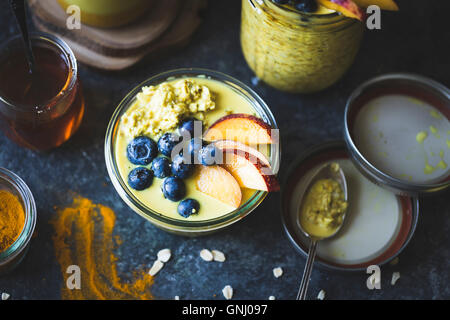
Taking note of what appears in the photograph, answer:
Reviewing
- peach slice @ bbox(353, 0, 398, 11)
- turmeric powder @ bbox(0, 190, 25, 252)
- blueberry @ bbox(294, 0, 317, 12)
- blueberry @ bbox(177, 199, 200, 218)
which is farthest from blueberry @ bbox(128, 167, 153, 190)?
peach slice @ bbox(353, 0, 398, 11)

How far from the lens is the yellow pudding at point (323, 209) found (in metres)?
1.54

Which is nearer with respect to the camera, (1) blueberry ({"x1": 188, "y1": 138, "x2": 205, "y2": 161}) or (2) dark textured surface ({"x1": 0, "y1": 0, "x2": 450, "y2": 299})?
(1) blueberry ({"x1": 188, "y1": 138, "x2": 205, "y2": 161})

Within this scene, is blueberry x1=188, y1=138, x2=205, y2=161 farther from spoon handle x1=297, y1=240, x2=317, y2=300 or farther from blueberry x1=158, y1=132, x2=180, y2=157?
spoon handle x1=297, y1=240, x2=317, y2=300

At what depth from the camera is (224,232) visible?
1.59 meters

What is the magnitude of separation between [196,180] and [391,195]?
22.6 inches

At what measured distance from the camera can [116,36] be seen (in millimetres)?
1636

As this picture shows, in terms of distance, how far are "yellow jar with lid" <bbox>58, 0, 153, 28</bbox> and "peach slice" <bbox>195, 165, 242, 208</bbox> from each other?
20.0 inches

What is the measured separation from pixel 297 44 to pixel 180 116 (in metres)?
0.35

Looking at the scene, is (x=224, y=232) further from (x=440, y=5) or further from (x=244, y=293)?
(x=440, y=5)

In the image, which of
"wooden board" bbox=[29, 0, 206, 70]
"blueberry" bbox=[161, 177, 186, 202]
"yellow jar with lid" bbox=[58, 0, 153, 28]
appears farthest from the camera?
"wooden board" bbox=[29, 0, 206, 70]

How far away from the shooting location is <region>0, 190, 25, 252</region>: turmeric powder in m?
1.45

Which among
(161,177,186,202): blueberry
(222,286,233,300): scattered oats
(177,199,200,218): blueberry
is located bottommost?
(222,286,233,300): scattered oats

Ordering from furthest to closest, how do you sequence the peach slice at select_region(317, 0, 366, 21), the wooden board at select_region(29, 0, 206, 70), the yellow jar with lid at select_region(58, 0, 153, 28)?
the wooden board at select_region(29, 0, 206, 70) → the yellow jar with lid at select_region(58, 0, 153, 28) → the peach slice at select_region(317, 0, 366, 21)
